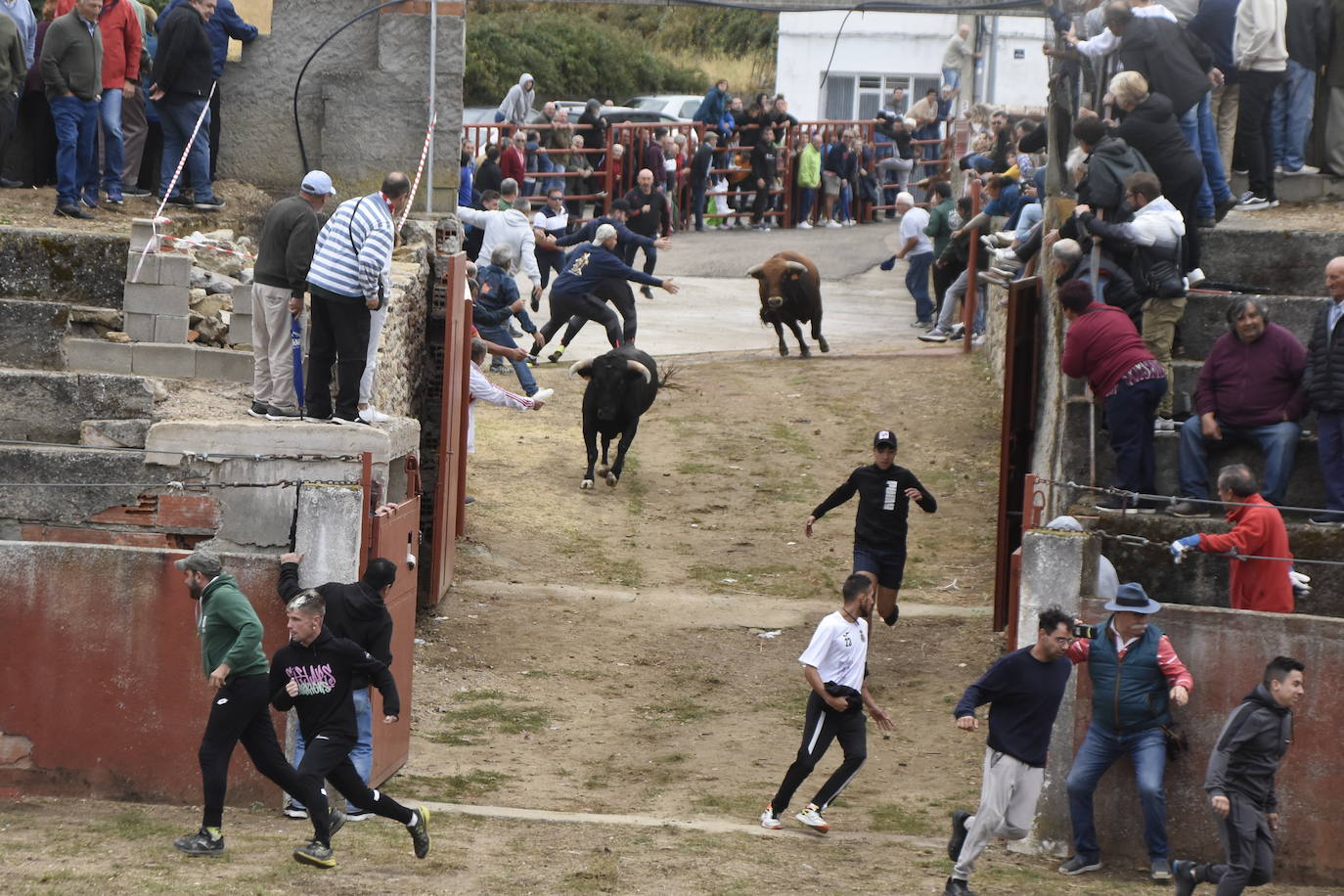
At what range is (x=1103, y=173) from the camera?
40.5 feet

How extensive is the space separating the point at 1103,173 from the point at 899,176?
1994 cm

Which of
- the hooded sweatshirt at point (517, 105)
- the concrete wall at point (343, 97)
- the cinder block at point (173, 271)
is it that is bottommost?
the cinder block at point (173, 271)

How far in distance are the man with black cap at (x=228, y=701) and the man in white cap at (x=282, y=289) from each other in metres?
2.17

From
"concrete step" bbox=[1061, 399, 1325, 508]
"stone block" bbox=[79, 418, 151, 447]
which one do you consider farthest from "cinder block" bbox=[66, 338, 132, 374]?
"concrete step" bbox=[1061, 399, 1325, 508]

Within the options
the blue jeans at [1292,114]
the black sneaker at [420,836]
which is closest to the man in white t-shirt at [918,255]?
the blue jeans at [1292,114]

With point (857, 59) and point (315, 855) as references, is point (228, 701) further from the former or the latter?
point (857, 59)

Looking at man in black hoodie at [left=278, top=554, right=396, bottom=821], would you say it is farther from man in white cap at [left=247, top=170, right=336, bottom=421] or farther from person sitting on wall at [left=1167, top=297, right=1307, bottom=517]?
person sitting on wall at [left=1167, top=297, right=1307, bottom=517]

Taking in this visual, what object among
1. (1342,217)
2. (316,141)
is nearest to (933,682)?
(1342,217)

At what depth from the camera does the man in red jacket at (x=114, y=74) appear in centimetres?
1409

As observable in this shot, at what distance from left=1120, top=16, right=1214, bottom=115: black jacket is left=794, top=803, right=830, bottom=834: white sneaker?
658 centimetres

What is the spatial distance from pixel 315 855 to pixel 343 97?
8719 mm

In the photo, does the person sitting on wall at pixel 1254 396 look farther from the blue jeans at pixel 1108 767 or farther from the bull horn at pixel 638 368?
the bull horn at pixel 638 368

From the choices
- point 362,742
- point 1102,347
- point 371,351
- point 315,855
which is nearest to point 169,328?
point 371,351

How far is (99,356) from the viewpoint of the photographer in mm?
11711
